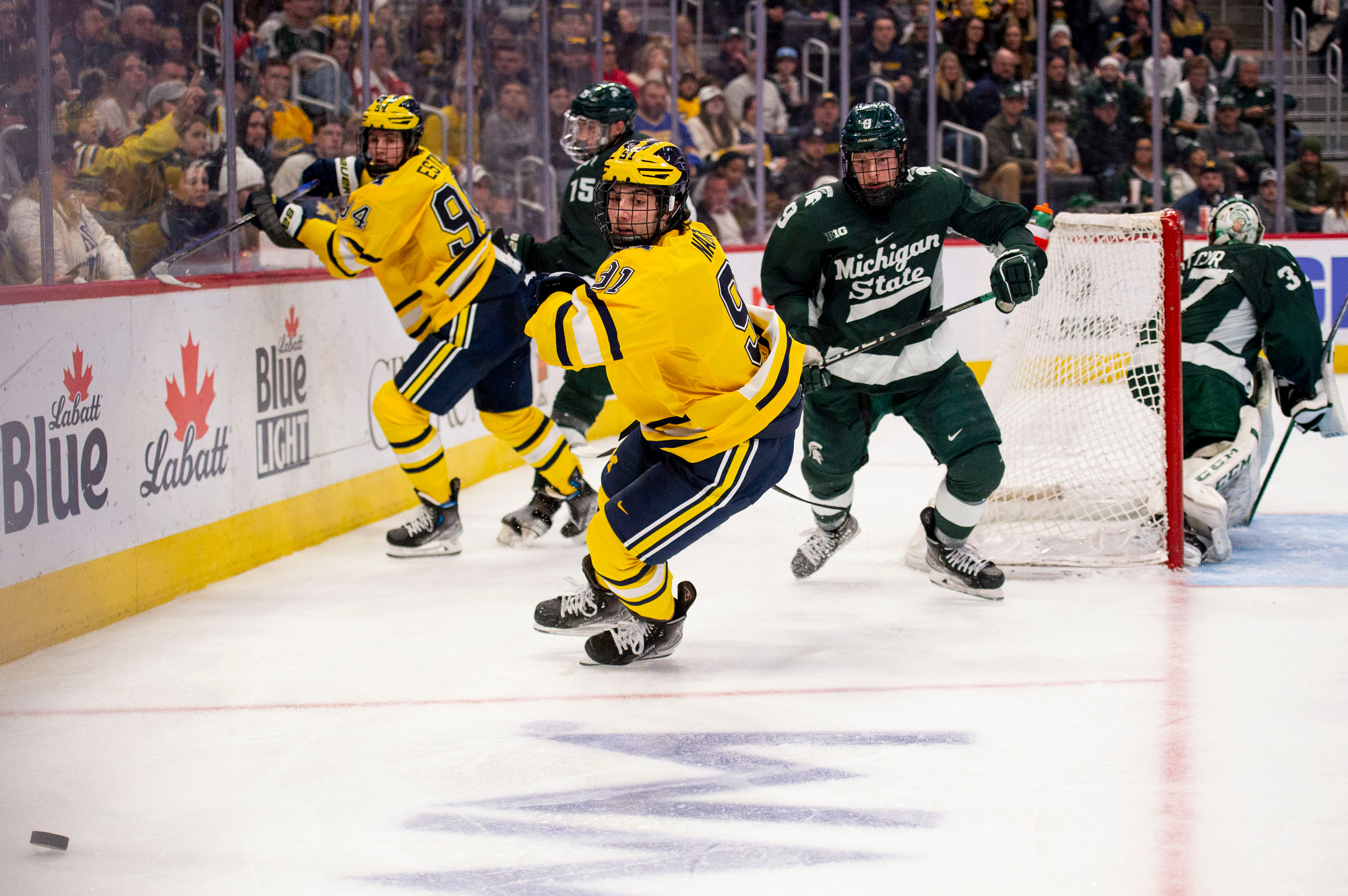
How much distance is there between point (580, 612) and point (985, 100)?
19.7 ft

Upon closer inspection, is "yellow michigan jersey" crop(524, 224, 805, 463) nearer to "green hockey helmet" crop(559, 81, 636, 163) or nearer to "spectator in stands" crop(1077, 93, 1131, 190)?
"green hockey helmet" crop(559, 81, 636, 163)

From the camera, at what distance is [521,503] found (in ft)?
17.0

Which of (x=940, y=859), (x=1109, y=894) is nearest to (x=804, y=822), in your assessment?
(x=940, y=859)

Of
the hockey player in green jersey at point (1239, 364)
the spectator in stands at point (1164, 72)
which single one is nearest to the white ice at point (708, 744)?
the hockey player in green jersey at point (1239, 364)

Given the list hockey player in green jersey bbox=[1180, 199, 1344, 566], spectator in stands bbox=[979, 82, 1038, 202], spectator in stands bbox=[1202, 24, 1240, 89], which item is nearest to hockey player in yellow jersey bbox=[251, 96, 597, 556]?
hockey player in green jersey bbox=[1180, 199, 1344, 566]

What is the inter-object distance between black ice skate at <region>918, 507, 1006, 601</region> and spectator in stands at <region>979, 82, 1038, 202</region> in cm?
498

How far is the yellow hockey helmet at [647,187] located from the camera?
2682 mm

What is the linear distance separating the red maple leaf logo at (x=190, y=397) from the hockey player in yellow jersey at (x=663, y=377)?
1.34 m

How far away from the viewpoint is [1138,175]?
8.31 m

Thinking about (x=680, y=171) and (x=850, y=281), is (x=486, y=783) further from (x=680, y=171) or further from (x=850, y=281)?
(x=850, y=281)

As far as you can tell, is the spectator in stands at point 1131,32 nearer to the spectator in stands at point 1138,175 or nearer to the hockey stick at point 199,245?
the spectator in stands at point 1138,175

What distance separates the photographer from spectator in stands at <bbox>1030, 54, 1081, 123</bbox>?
329 inches

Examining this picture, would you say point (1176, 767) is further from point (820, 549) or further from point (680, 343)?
point (820, 549)

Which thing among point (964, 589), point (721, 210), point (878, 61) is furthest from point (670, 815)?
point (878, 61)
